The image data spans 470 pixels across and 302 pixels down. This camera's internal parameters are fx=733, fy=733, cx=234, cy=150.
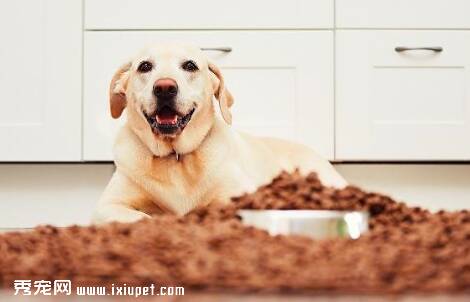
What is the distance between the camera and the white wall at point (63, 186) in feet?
7.63

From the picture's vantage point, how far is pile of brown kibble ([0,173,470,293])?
0.72m

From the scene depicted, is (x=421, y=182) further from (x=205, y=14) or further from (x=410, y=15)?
(x=205, y=14)

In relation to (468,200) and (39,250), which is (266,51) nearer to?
(468,200)

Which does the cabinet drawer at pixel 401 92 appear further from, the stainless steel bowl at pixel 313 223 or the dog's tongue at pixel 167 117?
the stainless steel bowl at pixel 313 223

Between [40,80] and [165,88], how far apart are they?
867mm

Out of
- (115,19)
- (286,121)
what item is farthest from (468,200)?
(115,19)

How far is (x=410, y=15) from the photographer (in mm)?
2254

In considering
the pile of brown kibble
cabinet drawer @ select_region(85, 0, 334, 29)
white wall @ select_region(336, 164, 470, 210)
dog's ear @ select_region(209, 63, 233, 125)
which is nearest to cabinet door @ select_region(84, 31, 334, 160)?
cabinet drawer @ select_region(85, 0, 334, 29)

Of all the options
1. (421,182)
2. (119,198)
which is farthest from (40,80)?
(421,182)

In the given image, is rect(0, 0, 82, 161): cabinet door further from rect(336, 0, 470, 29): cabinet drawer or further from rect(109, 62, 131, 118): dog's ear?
rect(336, 0, 470, 29): cabinet drawer

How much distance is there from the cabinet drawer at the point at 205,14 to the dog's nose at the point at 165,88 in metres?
0.73

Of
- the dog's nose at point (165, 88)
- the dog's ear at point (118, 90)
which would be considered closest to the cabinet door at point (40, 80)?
the dog's ear at point (118, 90)

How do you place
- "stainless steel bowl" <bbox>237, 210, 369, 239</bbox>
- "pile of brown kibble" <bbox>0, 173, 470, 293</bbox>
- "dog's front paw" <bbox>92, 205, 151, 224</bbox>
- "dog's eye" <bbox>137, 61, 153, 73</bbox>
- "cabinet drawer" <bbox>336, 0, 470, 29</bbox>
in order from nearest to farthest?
1. "pile of brown kibble" <bbox>0, 173, 470, 293</bbox>
2. "stainless steel bowl" <bbox>237, 210, 369, 239</bbox>
3. "dog's front paw" <bbox>92, 205, 151, 224</bbox>
4. "dog's eye" <bbox>137, 61, 153, 73</bbox>
5. "cabinet drawer" <bbox>336, 0, 470, 29</bbox>

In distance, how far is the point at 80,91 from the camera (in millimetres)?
2281
